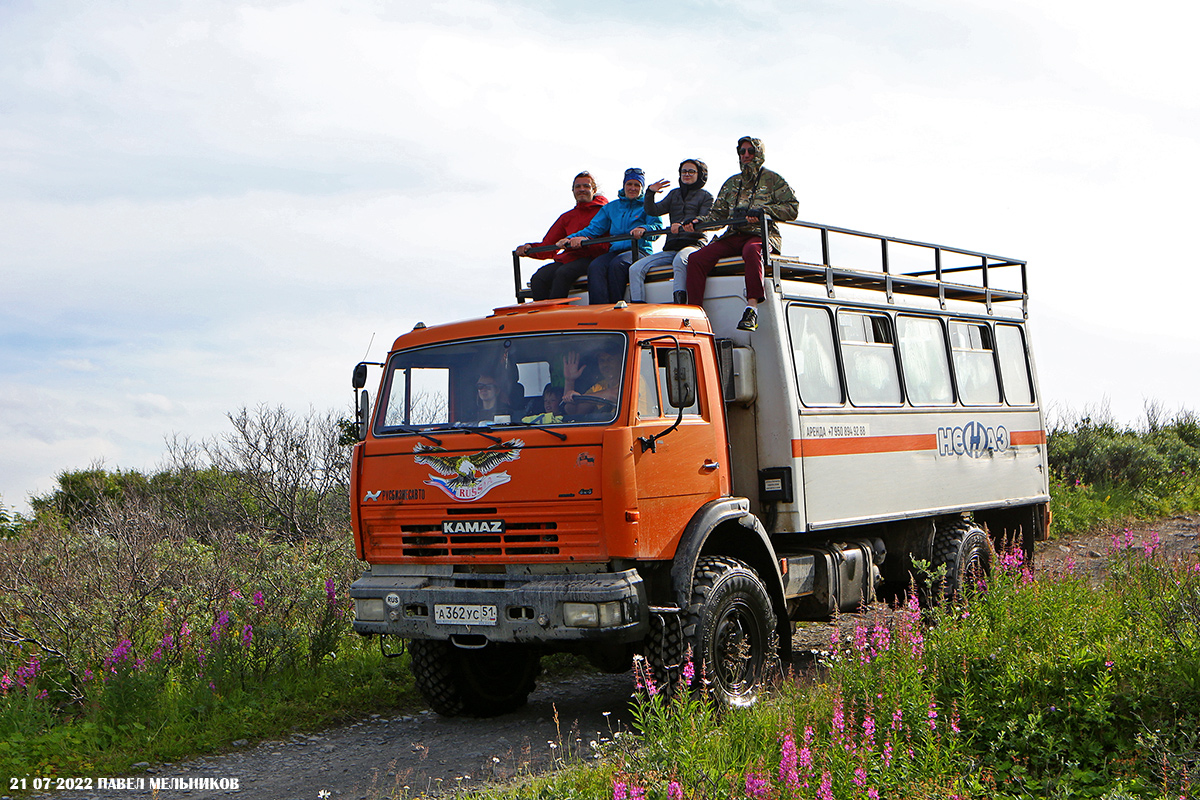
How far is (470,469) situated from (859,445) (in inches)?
148

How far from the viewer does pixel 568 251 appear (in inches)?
384

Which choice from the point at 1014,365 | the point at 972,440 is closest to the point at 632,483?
the point at 972,440

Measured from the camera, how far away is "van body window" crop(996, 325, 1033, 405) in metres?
12.2

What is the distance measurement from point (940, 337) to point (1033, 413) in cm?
244

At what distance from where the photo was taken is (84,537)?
13234 millimetres

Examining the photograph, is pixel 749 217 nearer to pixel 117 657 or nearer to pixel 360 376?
pixel 360 376

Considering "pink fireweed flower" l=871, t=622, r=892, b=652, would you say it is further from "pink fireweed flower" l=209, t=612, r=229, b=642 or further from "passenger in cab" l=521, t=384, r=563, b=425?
"pink fireweed flower" l=209, t=612, r=229, b=642

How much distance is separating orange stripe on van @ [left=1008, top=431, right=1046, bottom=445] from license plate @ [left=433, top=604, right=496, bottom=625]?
7.30m

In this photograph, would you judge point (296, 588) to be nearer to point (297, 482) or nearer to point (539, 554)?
point (539, 554)

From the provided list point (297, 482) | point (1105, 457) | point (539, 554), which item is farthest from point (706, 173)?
point (1105, 457)

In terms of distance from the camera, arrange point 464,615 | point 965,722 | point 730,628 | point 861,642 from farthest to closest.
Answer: point 730,628, point 464,615, point 861,642, point 965,722

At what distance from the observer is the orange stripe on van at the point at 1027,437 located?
1207 cm

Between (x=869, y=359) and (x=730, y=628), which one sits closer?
(x=730, y=628)

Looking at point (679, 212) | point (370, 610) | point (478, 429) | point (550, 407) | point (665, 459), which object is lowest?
point (370, 610)
